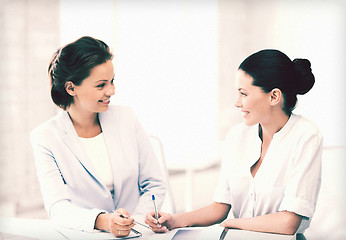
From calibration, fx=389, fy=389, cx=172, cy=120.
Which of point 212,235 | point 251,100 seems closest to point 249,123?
point 251,100

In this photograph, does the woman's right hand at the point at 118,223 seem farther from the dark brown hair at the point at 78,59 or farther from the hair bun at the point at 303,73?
the hair bun at the point at 303,73

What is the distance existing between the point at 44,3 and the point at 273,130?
1.32 m

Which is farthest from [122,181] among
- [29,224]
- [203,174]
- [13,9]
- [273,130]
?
[13,9]

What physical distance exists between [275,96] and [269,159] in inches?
7.0

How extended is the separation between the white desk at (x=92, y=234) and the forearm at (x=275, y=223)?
2 centimetres

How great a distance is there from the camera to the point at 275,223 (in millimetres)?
971

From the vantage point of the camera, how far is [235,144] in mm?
1163

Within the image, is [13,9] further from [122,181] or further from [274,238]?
[274,238]

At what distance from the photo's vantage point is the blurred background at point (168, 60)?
146 cm

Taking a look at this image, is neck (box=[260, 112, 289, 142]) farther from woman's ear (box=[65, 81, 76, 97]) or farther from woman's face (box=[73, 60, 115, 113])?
woman's ear (box=[65, 81, 76, 97])

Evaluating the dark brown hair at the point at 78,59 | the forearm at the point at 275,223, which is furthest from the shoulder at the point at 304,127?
the dark brown hair at the point at 78,59

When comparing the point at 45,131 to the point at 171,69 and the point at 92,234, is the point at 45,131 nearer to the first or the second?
the point at 92,234

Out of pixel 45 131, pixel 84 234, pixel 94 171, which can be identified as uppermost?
pixel 45 131

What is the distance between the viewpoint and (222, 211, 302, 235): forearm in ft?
3.17
